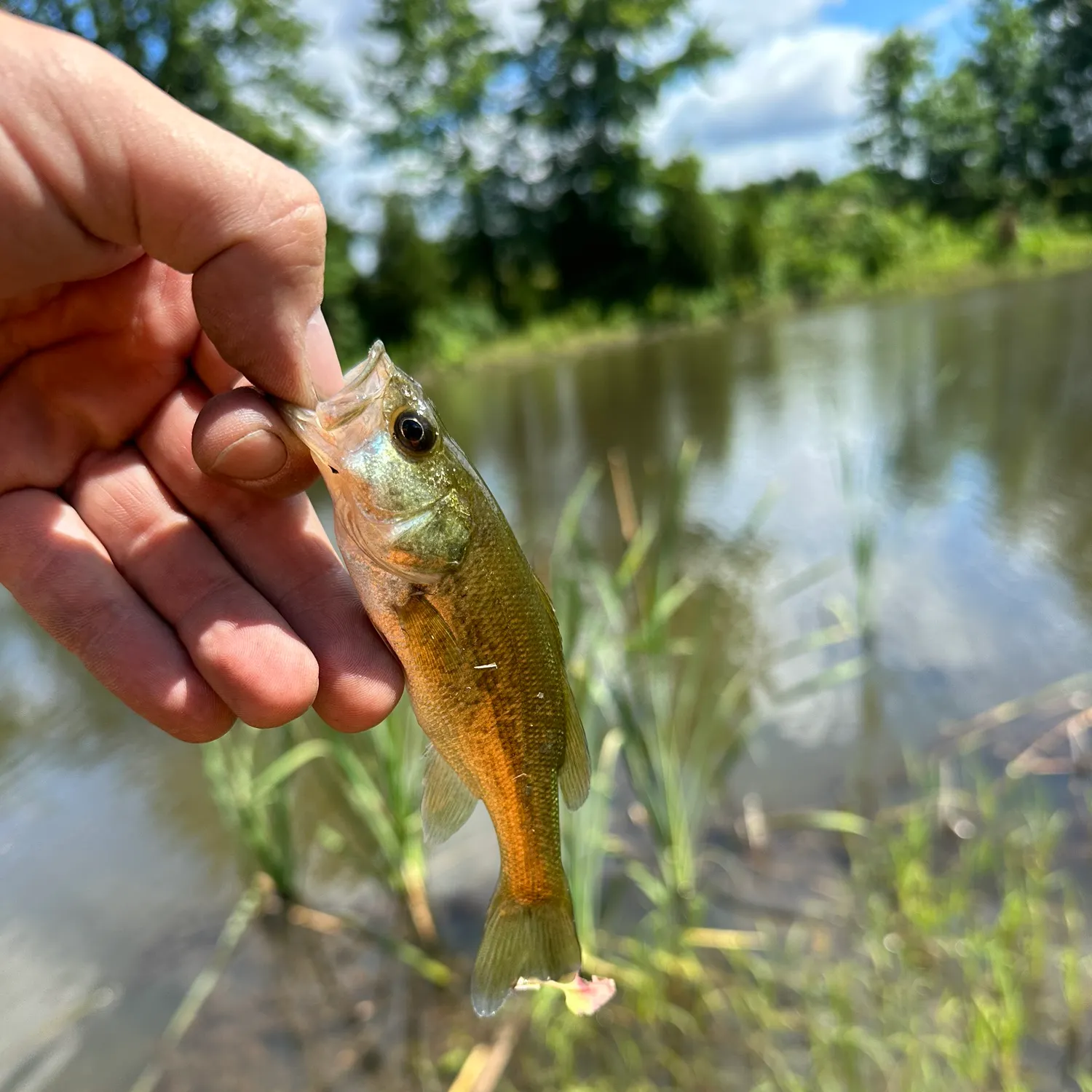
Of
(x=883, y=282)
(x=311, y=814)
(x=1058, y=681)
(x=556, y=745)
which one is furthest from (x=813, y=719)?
(x=883, y=282)

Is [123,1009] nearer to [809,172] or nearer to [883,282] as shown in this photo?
Result: [883,282]

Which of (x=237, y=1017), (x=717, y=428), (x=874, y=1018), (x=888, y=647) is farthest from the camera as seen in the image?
(x=717, y=428)

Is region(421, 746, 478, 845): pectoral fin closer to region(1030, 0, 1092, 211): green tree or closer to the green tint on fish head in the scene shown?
the green tint on fish head

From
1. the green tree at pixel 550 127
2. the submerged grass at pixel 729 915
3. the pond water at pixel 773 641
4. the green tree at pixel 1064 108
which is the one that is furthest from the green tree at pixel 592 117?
the submerged grass at pixel 729 915

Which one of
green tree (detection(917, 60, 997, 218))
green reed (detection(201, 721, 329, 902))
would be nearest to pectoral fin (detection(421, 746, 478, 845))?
green reed (detection(201, 721, 329, 902))

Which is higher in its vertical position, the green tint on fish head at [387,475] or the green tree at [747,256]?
the green tint on fish head at [387,475]

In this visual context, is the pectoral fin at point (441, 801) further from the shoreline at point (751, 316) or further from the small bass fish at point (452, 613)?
the shoreline at point (751, 316)

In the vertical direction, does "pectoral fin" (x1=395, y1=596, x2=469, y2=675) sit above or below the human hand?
below
